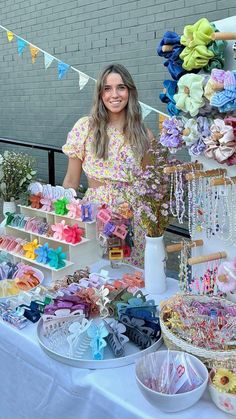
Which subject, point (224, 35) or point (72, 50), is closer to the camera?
point (224, 35)

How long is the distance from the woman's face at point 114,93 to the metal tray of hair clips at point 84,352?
45.6 inches

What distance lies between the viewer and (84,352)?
1.09 meters

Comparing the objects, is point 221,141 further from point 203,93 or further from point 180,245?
point 180,245

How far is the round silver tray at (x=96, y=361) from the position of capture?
1.04 metres

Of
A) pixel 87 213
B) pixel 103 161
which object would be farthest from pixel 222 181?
pixel 103 161

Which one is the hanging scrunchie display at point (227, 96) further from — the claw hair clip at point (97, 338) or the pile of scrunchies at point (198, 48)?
the claw hair clip at point (97, 338)

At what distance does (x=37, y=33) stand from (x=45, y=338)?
4567 millimetres

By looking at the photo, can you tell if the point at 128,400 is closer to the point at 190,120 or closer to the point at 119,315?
the point at 119,315

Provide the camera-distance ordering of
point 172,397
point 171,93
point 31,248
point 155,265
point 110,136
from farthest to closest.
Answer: point 110,136, point 31,248, point 155,265, point 171,93, point 172,397

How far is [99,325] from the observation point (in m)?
1.13

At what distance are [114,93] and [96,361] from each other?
1303mm

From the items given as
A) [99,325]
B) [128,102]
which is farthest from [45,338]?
A: [128,102]

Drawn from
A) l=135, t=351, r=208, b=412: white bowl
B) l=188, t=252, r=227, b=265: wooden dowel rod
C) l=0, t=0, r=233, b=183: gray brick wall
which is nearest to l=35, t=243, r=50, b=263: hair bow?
l=188, t=252, r=227, b=265: wooden dowel rod

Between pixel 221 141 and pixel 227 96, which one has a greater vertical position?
pixel 227 96
